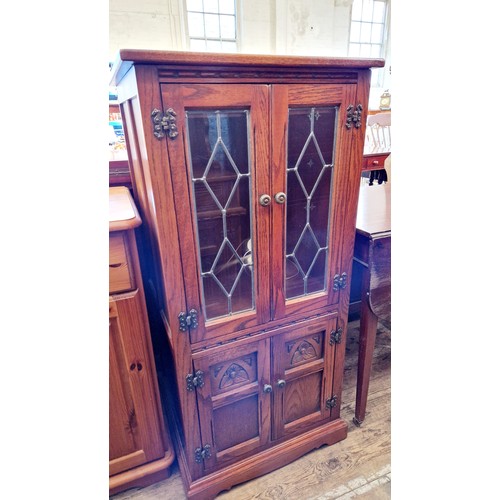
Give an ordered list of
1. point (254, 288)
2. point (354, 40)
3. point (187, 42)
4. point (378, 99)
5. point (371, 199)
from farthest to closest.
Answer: point (378, 99), point (354, 40), point (187, 42), point (371, 199), point (254, 288)

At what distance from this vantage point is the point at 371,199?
1481 mm

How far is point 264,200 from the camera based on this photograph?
2.91ft

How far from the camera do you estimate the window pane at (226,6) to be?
16.8ft

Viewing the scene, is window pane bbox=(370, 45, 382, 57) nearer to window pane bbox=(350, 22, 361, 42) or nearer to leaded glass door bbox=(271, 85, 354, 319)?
window pane bbox=(350, 22, 361, 42)

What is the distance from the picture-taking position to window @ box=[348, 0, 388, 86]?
20.2 ft

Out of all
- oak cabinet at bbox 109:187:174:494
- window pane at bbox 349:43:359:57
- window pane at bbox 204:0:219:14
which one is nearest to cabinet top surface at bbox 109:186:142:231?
oak cabinet at bbox 109:187:174:494

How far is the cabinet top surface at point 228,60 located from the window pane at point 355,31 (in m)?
6.62

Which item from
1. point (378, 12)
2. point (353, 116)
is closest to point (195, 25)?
point (378, 12)

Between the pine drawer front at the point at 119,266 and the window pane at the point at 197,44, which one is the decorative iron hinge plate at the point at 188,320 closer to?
the pine drawer front at the point at 119,266

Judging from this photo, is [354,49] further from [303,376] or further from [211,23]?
[303,376]

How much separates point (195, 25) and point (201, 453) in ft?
19.1
